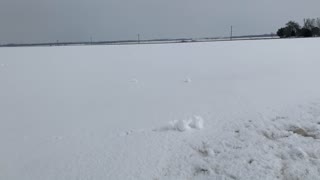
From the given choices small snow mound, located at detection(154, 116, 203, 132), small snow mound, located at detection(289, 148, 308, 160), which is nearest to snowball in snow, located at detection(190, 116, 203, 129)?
small snow mound, located at detection(154, 116, 203, 132)

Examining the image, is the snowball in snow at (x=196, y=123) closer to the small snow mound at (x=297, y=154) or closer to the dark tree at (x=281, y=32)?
the small snow mound at (x=297, y=154)

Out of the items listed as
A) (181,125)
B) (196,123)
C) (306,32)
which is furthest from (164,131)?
(306,32)

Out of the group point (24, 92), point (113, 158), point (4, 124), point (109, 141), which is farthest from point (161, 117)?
point (24, 92)

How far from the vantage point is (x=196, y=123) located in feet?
11.1

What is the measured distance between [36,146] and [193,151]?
141cm

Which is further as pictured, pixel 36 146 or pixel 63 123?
pixel 63 123

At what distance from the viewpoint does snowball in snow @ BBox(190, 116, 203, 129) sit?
11.0ft

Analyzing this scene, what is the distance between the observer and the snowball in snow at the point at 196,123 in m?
3.35

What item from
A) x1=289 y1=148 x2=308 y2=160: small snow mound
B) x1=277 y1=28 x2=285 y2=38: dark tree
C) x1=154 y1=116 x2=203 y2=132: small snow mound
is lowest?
x1=289 y1=148 x2=308 y2=160: small snow mound

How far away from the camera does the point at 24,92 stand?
5574mm

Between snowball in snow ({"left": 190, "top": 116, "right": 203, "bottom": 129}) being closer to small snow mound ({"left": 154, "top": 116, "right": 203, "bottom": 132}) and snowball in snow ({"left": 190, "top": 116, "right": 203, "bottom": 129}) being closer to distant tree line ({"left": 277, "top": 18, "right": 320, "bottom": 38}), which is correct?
small snow mound ({"left": 154, "top": 116, "right": 203, "bottom": 132})

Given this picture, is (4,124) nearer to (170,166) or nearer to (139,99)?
(139,99)

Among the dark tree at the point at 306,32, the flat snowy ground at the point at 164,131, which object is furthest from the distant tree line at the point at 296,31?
the flat snowy ground at the point at 164,131

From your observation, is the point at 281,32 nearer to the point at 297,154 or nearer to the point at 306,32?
the point at 306,32
